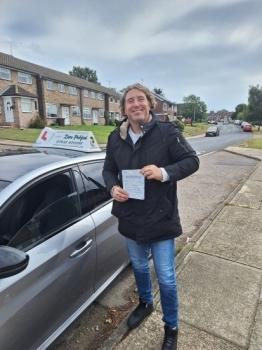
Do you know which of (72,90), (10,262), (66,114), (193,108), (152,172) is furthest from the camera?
(193,108)

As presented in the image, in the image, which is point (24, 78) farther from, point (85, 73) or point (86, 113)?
point (85, 73)

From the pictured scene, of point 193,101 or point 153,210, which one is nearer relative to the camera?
point 153,210

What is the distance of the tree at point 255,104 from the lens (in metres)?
48.1

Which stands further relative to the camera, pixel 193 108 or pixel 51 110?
pixel 193 108

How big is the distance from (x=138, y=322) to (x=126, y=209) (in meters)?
1.04

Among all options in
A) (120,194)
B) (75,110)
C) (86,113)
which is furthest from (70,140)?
(86,113)

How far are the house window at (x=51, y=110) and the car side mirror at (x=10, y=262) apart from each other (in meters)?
29.0

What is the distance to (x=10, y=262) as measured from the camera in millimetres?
1260

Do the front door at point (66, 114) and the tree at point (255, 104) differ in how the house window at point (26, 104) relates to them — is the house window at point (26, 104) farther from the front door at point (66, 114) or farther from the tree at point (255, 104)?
the tree at point (255, 104)

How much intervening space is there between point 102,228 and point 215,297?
1335mm

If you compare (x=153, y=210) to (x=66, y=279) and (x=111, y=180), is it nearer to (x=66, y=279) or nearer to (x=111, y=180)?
(x=111, y=180)

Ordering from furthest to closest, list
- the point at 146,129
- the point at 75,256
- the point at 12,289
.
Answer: the point at 75,256
the point at 146,129
the point at 12,289

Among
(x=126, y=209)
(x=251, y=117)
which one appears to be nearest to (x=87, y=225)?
(x=126, y=209)

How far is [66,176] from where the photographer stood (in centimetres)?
204
